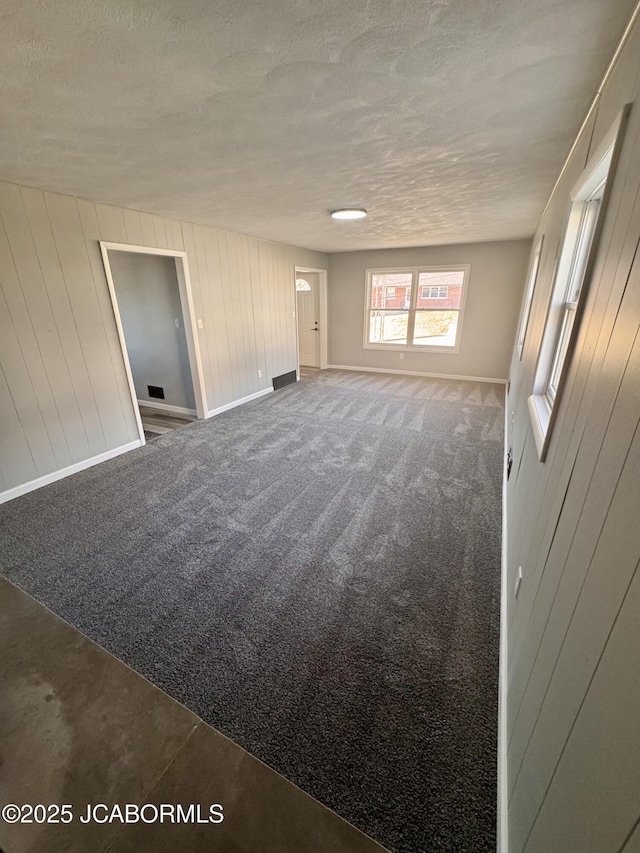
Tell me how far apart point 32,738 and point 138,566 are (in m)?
0.91

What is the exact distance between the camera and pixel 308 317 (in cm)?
747

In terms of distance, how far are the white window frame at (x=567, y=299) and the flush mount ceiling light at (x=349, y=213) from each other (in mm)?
2122

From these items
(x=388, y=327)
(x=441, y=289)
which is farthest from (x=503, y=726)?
(x=388, y=327)

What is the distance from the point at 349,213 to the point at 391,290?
132 inches

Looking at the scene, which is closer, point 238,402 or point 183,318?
point 183,318

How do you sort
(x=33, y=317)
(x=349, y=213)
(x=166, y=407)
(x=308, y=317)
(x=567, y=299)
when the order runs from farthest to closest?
1. (x=308, y=317)
2. (x=166, y=407)
3. (x=349, y=213)
4. (x=33, y=317)
5. (x=567, y=299)

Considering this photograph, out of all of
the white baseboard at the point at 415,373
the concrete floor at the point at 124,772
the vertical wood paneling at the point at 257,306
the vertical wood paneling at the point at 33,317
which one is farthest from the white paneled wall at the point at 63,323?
the white baseboard at the point at 415,373

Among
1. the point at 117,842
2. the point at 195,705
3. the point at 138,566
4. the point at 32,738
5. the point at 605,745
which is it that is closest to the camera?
the point at 605,745

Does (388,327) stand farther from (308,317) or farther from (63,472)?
(63,472)

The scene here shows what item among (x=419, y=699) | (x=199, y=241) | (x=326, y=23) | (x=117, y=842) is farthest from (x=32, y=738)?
(x=199, y=241)

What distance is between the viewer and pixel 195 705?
142 centimetres

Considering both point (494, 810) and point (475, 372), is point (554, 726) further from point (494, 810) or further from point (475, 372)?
point (475, 372)

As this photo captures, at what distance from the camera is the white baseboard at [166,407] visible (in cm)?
499

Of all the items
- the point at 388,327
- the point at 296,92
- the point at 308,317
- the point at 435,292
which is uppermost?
the point at 296,92
